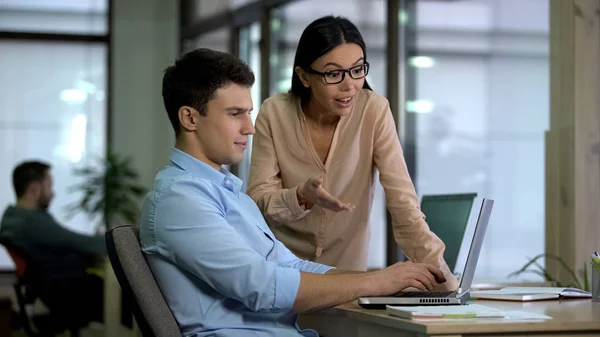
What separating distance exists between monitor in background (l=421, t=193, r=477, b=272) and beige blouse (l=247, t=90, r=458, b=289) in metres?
0.26

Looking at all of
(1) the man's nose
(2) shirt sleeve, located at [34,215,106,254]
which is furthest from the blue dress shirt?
(2) shirt sleeve, located at [34,215,106,254]

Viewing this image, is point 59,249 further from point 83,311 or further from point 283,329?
point 283,329

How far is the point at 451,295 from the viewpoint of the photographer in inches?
80.4

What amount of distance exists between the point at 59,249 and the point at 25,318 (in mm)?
653

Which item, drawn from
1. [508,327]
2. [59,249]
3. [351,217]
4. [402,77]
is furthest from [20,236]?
[508,327]

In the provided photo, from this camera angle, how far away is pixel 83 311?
17.9 feet

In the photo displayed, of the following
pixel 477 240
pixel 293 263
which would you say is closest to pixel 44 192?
pixel 293 263

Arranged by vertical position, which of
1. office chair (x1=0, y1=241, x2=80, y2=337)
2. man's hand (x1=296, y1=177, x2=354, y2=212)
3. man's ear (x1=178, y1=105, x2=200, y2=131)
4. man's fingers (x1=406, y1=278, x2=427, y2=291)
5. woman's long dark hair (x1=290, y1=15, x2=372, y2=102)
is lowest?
office chair (x1=0, y1=241, x2=80, y2=337)

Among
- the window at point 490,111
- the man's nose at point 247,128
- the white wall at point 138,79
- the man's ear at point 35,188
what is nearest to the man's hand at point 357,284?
the man's nose at point 247,128

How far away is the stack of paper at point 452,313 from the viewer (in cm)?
176

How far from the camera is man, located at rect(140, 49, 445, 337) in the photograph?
72.7 inches

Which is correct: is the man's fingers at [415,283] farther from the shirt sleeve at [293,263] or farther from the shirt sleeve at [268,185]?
the shirt sleeve at [268,185]

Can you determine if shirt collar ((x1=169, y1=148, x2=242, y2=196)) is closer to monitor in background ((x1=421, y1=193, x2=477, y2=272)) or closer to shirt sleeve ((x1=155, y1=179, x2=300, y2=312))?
shirt sleeve ((x1=155, y1=179, x2=300, y2=312))

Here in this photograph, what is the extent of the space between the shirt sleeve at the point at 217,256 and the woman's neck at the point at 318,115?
0.84 meters
